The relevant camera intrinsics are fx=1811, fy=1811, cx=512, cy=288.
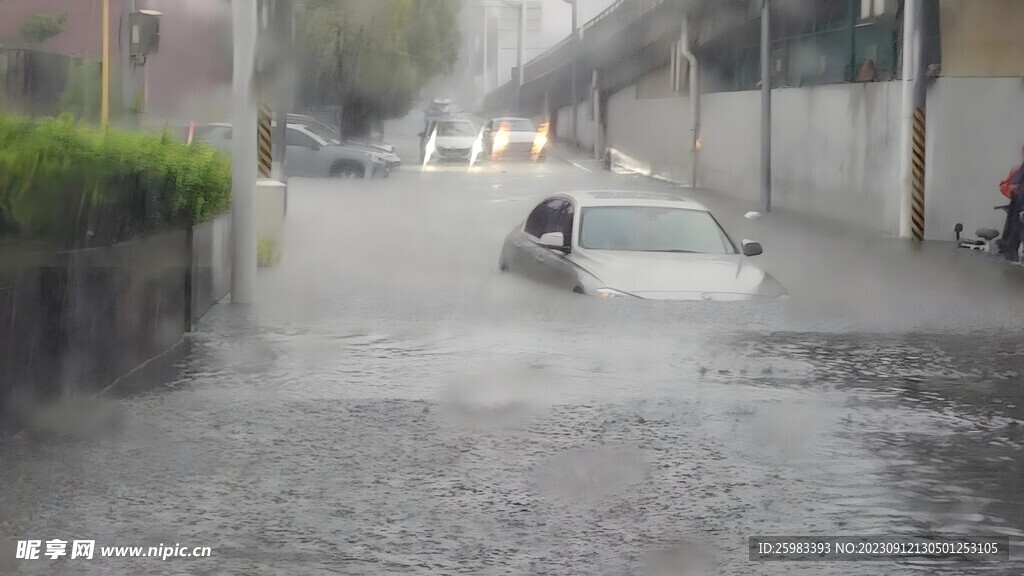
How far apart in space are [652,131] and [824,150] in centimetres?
2080

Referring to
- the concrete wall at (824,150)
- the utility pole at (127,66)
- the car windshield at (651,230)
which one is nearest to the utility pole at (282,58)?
the utility pole at (127,66)

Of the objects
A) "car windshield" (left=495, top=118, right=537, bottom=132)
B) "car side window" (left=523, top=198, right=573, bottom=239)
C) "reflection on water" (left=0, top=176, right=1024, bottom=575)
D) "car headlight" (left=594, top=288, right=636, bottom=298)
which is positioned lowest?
"reflection on water" (left=0, top=176, right=1024, bottom=575)

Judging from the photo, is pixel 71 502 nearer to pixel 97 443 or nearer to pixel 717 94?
pixel 97 443

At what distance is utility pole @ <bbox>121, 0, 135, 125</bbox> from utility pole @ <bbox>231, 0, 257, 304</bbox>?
513 cm

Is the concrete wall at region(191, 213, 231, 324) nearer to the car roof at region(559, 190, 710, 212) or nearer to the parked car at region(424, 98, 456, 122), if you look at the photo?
the car roof at region(559, 190, 710, 212)

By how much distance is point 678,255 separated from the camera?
15602mm

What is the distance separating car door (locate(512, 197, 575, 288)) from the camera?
15.6 metres

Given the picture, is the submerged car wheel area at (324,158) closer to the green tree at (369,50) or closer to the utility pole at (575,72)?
the green tree at (369,50)

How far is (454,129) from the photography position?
58938mm

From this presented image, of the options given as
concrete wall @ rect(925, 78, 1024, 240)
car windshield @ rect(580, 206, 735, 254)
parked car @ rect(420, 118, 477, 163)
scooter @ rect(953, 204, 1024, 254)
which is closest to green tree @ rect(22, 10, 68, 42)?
concrete wall @ rect(925, 78, 1024, 240)

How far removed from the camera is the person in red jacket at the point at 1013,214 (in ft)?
73.3

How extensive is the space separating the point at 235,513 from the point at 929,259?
16811 millimetres

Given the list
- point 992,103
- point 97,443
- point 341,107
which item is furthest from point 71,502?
point 341,107

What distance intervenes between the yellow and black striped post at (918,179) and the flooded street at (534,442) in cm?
1009
